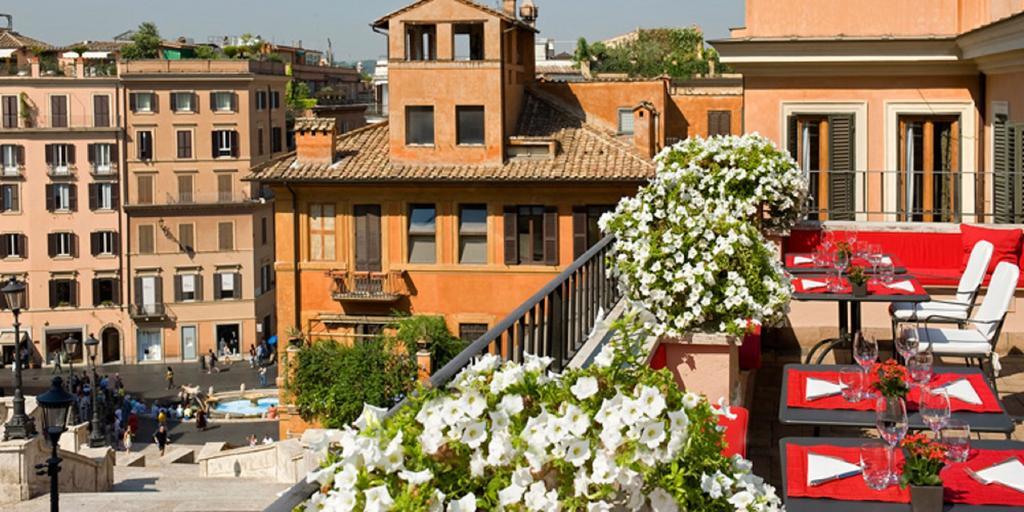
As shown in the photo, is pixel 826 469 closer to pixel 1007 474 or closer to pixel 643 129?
pixel 1007 474

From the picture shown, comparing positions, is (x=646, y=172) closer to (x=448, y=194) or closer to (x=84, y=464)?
(x=448, y=194)

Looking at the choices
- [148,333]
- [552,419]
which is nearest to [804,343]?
[552,419]

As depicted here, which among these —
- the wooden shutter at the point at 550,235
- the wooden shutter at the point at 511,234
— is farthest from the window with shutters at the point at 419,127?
the wooden shutter at the point at 550,235

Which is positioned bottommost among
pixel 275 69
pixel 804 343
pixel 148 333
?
pixel 148 333

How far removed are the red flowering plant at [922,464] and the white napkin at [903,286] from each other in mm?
4664

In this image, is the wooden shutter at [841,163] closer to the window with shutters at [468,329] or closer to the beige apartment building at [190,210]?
the window with shutters at [468,329]

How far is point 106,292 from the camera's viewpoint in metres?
60.8

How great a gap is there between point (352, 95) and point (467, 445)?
86949 millimetres

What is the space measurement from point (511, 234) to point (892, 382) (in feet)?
89.2

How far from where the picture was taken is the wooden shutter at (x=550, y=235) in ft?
107

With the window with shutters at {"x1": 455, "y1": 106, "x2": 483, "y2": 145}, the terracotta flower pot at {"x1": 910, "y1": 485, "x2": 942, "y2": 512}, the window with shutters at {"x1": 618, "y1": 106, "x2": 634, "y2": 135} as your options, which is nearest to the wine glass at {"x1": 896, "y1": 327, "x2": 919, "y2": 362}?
the terracotta flower pot at {"x1": 910, "y1": 485, "x2": 942, "y2": 512}

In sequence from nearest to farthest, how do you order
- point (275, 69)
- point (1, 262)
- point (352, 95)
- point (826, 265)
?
point (826, 265)
point (1, 262)
point (275, 69)
point (352, 95)

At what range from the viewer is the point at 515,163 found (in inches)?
1319

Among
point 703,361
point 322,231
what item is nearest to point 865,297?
point 703,361
